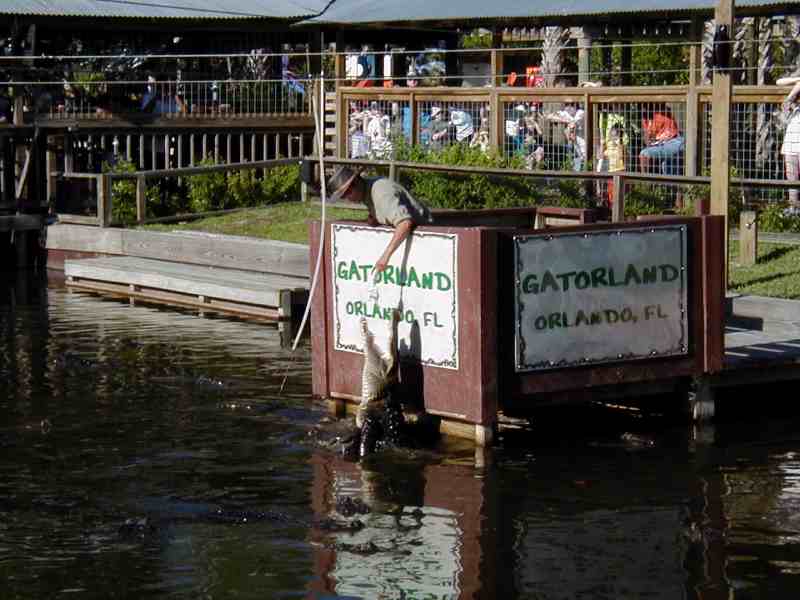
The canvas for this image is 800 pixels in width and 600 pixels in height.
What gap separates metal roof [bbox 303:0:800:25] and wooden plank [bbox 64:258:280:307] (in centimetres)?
957

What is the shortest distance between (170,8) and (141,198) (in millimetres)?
7911

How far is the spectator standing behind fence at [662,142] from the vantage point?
22438 mm

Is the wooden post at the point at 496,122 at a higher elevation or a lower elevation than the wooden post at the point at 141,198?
higher

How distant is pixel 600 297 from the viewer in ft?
40.6

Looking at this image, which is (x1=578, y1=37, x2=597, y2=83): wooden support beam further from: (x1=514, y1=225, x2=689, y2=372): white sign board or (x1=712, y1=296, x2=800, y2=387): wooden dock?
(x1=514, y1=225, x2=689, y2=372): white sign board

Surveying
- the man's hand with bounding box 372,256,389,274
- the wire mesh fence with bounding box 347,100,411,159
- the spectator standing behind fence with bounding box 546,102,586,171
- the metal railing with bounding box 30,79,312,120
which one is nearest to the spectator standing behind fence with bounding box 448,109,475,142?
the wire mesh fence with bounding box 347,100,411,159

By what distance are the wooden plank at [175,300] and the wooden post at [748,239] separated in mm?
5336

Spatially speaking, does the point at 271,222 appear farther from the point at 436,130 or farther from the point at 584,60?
the point at 584,60

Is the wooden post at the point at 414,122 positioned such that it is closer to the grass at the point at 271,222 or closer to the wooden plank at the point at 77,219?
the grass at the point at 271,222

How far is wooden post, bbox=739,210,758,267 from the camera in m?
18.8

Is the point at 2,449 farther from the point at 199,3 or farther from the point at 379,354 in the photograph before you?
the point at 199,3

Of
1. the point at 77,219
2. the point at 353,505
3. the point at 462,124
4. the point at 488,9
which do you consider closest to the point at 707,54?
the point at 353,505

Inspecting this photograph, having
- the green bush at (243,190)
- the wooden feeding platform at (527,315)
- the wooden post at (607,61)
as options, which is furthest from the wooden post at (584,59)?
the wooden feeding platform at (527,315)

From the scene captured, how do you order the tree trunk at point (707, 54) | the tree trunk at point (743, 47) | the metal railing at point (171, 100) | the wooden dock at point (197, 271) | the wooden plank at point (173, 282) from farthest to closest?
the tree trunk at point (743, 47), the metal railing at point (171, 100), the wooden dock at point (197, 271), the wooden plank at point (173, 282), the tree trunk at point (707, 54)
